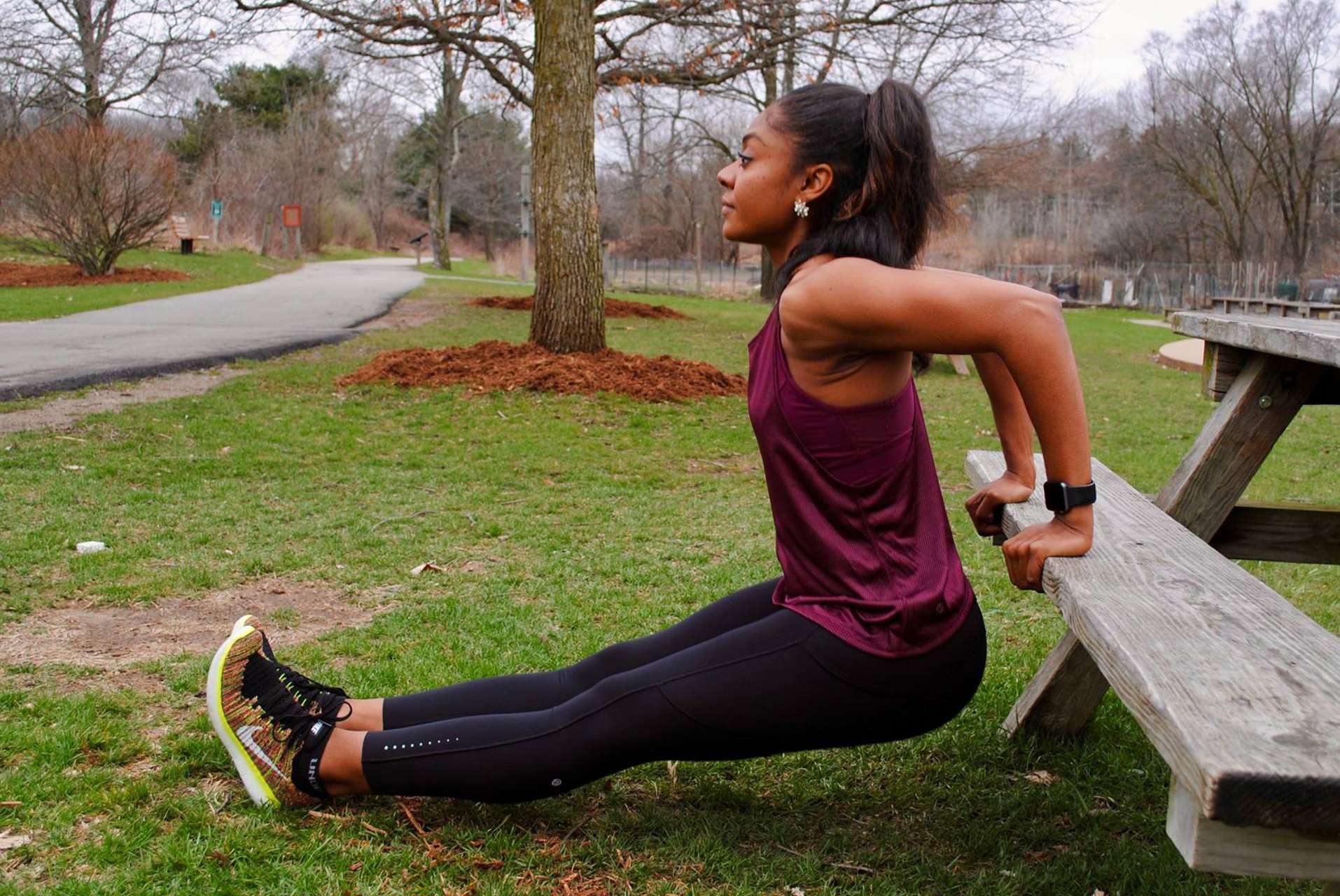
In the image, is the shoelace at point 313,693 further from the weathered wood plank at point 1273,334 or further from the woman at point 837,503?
the weathered wood plank at point 1273,334

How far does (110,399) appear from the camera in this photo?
8.55 m

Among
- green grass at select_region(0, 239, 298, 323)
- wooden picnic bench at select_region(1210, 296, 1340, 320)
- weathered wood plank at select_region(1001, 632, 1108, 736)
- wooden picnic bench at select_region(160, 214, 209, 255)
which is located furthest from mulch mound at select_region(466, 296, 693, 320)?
weathered wood plank at select_region(1001, 632, 1108, 736)

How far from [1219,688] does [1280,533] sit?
1650 millimetres

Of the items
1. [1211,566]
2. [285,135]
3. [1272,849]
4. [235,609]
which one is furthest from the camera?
[285,135]

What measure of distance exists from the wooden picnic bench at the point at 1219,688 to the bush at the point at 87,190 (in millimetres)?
23367

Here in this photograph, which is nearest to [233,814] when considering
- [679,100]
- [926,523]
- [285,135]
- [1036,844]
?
[926,523]

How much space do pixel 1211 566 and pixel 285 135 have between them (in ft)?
161

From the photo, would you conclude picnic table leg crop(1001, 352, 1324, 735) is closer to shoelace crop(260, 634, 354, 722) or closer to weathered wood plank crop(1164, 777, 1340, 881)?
weathered wood plank crop(1164, 777, 1340, 881)

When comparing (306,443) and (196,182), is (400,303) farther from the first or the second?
(196,182)

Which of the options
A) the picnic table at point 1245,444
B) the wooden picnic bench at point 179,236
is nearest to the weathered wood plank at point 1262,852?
the picnic table at point 1245,444

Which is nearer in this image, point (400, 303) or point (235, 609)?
point (235, 609)

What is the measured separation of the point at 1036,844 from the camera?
8.13ft

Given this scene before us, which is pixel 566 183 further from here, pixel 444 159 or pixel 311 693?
pixel 444 159

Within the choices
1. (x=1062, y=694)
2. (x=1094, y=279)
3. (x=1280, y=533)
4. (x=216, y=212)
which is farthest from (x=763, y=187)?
(x=1094, y=279)
